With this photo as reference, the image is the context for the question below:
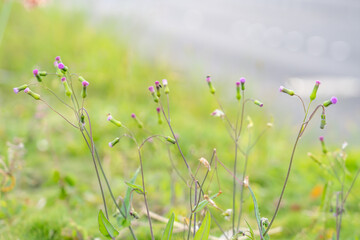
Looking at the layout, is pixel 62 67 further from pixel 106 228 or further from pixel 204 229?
pixel 204 229

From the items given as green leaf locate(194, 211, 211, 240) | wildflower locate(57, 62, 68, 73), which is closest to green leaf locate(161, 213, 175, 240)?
green leaf locate(194, 211, 211, 240)

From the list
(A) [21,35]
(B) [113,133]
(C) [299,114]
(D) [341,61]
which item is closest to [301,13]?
(D) [341,61]

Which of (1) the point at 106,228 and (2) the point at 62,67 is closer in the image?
(2) the point at 62,67

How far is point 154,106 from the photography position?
4324mm

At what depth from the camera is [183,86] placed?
220 inches

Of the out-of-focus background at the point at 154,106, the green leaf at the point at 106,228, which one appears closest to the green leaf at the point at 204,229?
the green leaf at the point at 106,228

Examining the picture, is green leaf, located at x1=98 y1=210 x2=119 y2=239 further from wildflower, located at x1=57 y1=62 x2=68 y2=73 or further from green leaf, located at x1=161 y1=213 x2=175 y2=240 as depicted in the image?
wildflower, located at x1=57 y1=62 x2=68 y2=73

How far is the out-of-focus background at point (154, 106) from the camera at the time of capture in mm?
2355

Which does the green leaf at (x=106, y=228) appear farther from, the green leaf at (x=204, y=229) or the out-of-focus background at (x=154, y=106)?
the out-of-focus background at (x=154, y=106)

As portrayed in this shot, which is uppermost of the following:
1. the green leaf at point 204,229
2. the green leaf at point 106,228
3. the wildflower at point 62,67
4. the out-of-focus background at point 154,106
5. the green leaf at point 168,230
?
the wildflower at point 62,67

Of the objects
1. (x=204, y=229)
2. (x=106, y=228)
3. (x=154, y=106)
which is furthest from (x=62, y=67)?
(x=154, y=106)

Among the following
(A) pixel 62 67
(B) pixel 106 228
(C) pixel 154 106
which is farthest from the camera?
(C) pixel 154 106

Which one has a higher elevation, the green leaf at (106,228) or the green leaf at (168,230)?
the green leaf at (168,230)

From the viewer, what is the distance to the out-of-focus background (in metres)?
2.36
